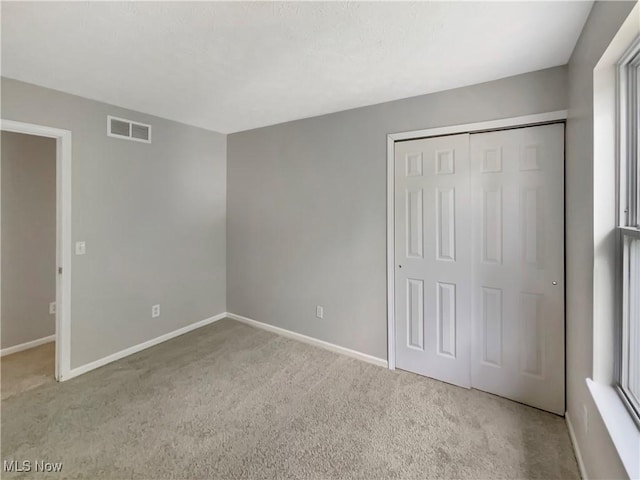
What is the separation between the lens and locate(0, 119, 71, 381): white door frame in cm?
246

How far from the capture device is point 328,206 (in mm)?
3014

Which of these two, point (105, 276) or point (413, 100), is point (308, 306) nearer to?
point (105, 276)

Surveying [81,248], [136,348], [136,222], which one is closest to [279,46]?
[136,222]

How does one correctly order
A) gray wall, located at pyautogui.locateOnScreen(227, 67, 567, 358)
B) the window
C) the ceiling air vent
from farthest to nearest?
the ceiling air vent < gray wall, located at pyautogui.locateOnScreen(227, 67, 567, 358) < the window

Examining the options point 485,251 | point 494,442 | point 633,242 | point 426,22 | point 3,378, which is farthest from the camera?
point 3,378

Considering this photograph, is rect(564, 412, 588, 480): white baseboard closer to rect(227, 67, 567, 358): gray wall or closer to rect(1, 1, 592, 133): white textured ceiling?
rect(227, 67, 567, 358): gray wall

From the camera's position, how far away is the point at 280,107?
2.81 metres

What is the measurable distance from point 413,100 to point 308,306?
2.25 m

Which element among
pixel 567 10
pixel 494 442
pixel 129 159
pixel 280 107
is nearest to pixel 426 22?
pixel 567 10

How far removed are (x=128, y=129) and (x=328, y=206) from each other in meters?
2.10

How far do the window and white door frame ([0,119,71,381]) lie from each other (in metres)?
3.64

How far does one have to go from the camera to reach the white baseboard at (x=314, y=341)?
2.79 meters

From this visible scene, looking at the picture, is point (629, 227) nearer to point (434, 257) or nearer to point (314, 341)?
point (434, 257)

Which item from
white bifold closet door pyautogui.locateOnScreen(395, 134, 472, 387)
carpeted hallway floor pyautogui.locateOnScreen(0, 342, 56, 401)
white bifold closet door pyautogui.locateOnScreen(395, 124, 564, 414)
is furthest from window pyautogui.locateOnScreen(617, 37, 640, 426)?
carpeted hallway floor pyautogui.locateOnScreen(0, 342, 56, 401)
